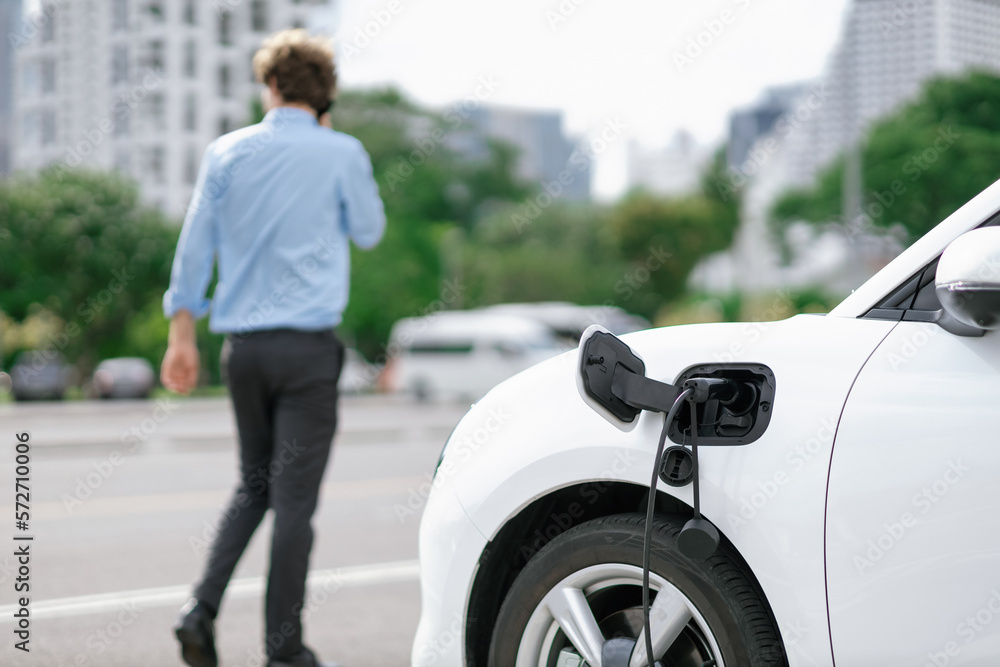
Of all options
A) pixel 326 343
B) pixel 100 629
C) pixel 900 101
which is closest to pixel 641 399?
pixel 326 343

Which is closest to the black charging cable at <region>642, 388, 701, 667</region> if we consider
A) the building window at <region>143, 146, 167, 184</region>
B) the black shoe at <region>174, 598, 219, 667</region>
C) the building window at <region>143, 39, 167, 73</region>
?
the black shoe at <region>174, 598, 219, 667</region>

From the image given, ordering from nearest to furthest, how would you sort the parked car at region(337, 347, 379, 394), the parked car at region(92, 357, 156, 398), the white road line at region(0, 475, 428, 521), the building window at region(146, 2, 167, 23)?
the white road line at region(0, 475, 428, 521), the parked car at region(92, 357, 156, 398), the parked car at region(337, 347, 379, 394), the building window at region(146, 2, 167, 23)

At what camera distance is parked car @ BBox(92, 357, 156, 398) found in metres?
32.7

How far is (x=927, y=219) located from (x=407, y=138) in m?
54.9

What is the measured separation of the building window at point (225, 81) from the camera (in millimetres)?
69812

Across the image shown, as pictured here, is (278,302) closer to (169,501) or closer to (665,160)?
(169,501)

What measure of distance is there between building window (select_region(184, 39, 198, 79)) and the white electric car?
70488 millimetres

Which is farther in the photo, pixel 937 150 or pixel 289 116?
pixel 937 150

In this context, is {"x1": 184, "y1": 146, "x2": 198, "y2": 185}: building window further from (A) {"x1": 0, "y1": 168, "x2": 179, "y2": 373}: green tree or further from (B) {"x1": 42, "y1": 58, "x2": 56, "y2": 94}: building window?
(A) {"x1": 0, "y1": 168, "x2": 179, "y2": 373}: green tree

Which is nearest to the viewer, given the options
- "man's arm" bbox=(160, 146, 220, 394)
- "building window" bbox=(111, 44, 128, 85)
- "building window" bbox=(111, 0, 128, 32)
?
"man's arm" bbox=(160, 146, 220, 394)

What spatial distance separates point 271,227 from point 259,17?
244 feet

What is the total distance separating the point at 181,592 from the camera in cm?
489

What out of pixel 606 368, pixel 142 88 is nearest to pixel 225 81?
pixel 142 88

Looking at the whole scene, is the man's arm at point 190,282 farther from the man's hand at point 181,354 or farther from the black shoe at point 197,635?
the black shoe at point 197,635
